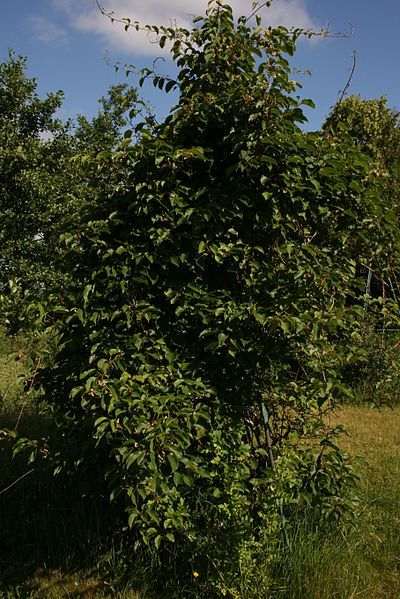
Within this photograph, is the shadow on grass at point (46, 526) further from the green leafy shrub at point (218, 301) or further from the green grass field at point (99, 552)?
the green leafy shrub at point (218, 301)

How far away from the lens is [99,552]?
342 centimetres

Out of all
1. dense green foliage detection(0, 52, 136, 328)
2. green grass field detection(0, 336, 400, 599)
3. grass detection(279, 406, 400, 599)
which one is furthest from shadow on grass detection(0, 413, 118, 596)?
dense green foliage detection(0, 52, 136, 328)

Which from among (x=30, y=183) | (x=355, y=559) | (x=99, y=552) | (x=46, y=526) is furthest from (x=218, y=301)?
(x=30, y=183)

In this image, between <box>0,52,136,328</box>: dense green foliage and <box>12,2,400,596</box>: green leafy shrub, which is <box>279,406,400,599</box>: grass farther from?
<box>0,52,136,328</box>: dense green foliage

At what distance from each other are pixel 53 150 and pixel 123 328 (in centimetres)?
1377

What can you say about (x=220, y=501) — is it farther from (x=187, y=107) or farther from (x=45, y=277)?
(x=45, y=277)

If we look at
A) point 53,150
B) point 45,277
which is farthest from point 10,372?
point 53,150

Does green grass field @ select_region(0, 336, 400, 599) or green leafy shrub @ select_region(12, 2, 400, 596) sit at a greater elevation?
green leafy shrub @ select_region(12, 2, 400, 596)

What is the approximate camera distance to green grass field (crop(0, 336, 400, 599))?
2.95m

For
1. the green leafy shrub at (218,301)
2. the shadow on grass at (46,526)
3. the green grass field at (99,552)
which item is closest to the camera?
the green leafy shrub at (218,301)

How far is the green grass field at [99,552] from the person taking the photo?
116 inches

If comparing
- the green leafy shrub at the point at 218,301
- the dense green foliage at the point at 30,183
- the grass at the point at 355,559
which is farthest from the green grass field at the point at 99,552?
the dense green foliage at the point at 30,183

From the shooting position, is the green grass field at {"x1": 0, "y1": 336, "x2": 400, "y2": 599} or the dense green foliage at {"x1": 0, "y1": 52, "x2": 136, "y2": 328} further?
the dense green foliage at {"x1": 0, "y1": 52, "x2": 136, "y2": 328}

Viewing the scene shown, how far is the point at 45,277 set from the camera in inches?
511
